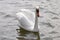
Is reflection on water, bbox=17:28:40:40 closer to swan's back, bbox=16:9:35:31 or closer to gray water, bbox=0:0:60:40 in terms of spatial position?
gray water, bbox=0:0:60:40

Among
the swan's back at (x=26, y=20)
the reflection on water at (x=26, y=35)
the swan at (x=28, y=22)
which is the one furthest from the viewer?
the swan's back at (x=26, y=20)

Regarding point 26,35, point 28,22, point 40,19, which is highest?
point 40,19

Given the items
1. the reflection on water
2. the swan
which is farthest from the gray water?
the swan

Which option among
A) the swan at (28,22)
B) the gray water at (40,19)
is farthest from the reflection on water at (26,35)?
the swan at (28,22)

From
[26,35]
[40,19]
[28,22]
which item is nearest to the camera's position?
Answer: [26,35]

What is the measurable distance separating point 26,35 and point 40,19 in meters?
1.47

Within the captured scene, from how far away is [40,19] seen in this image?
388 inches

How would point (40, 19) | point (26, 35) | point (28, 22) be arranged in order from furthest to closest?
point (40, 19)
point (28, 22)
point (26, 35)

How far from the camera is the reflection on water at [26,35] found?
846cm

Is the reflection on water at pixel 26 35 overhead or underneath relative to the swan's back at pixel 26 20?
underneath

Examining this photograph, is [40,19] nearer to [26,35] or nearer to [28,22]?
Answer: [28,22]

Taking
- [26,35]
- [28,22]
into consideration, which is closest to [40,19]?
[28,22]

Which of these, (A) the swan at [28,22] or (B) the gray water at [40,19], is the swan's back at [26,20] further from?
(B) the gray water at [40,19]

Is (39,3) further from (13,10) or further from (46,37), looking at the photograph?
(46,37)
